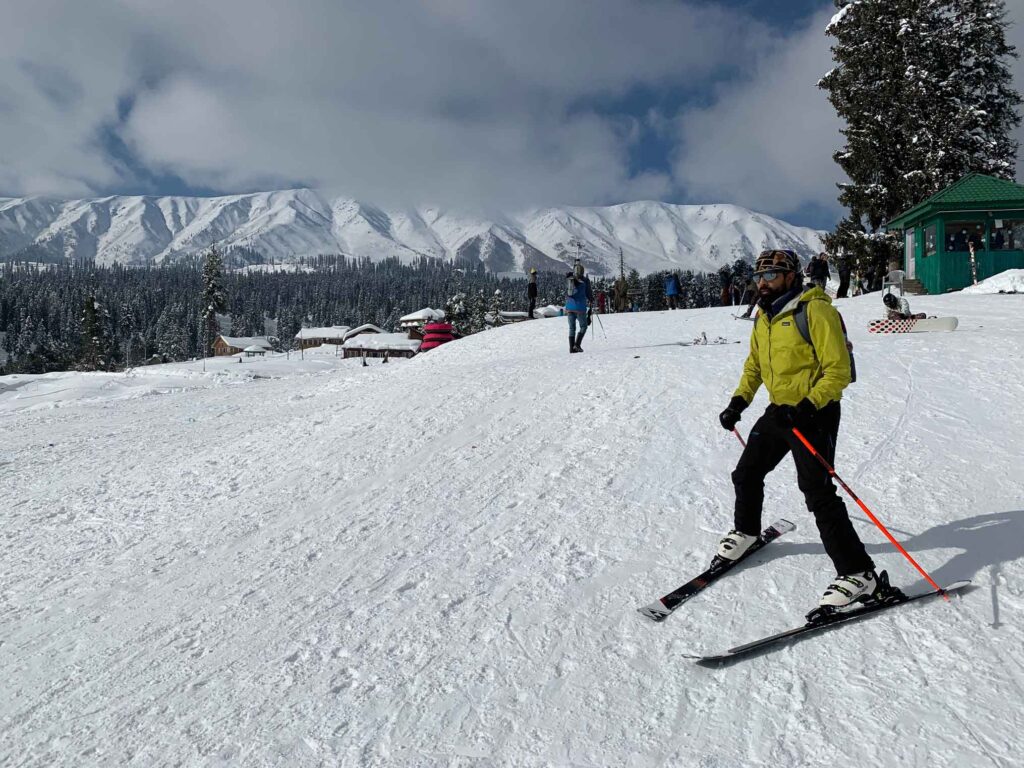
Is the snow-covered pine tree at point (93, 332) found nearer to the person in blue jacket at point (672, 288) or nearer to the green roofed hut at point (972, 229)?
the person in blue jacket at point (672, 288)

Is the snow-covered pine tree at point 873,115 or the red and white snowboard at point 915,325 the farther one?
the snow-covered pine tree at point 873,115

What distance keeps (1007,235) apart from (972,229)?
1172mm

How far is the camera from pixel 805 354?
3.63 metres

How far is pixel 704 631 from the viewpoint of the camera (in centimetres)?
348

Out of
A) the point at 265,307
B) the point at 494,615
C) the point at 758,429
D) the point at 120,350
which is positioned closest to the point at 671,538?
the point at 758,429

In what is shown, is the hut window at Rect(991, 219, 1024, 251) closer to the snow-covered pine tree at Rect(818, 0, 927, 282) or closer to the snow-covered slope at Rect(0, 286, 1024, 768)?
the snow-covered pine tree at Rect(818, 0, 927, 282)

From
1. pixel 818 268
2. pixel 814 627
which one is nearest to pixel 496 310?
pixel 818 268

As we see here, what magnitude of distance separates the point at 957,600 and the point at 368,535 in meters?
4.26

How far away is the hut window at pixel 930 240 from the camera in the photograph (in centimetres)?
2317

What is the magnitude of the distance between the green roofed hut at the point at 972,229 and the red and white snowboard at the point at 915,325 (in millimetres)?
12597

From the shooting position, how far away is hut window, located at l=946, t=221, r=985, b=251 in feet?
73.2

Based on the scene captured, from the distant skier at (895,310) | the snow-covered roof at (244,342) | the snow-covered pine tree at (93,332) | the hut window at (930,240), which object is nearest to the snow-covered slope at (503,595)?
the distant skier at (895,310)

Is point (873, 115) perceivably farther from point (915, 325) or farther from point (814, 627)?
point (814, 627)

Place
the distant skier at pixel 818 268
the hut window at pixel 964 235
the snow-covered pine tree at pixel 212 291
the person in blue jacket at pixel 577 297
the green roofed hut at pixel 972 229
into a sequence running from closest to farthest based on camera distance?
the person in blue jacket at pixel 577 297 → the distant skier at pixel 818 268 → the green roofed hut at pixel 972 229 → the hut window at pixel 964 235 → the snow-covered pine tree at pixel 212 291
